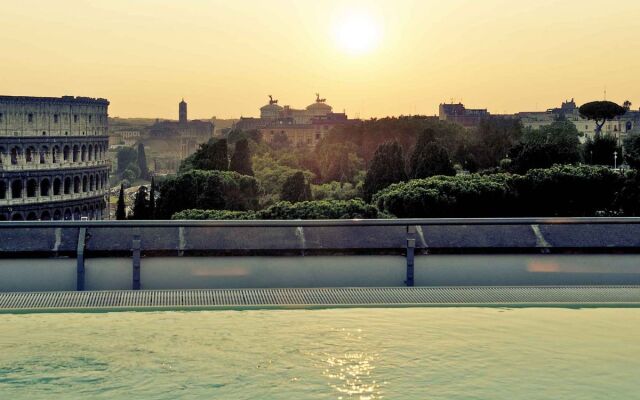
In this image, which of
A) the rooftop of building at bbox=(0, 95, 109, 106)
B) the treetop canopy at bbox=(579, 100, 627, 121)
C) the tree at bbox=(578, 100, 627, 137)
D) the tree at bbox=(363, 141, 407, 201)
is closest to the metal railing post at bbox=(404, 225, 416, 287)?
the tree at bbox=(363, 141, 407, 201)

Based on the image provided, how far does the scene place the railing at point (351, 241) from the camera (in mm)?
16828

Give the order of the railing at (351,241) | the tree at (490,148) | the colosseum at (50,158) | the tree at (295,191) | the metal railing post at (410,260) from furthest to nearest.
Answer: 1. the tree at (490,148)
2. the colosseum at (50,158)
3. the tree at (295,191)
4. the metal railing post at (410,260)
5. the railing at (351,241)

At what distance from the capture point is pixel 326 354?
508 inches

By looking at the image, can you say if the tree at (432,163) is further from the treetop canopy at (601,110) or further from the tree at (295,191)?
the treetop canopy at (601,110)

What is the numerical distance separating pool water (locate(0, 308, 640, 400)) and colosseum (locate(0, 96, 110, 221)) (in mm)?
64745

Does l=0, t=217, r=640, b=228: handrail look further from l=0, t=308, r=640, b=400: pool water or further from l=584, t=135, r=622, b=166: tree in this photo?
l=584, t=135, r=622, b=166: tree

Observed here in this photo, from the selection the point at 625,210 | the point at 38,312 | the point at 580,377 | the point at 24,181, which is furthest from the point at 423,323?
the point at 24,181

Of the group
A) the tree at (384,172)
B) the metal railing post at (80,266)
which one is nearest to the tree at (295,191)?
the tree at (384,172)

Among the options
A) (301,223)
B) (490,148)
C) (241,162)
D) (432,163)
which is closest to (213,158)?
(241,162)

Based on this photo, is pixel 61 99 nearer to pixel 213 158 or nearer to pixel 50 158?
pixel 50 158

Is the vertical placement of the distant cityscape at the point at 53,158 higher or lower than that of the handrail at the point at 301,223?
higher

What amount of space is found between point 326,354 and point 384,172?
159 feet

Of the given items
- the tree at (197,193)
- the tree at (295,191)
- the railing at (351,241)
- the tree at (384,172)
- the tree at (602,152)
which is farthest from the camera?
the tree at (602,152)

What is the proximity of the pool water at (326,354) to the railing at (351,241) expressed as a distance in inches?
72.6
